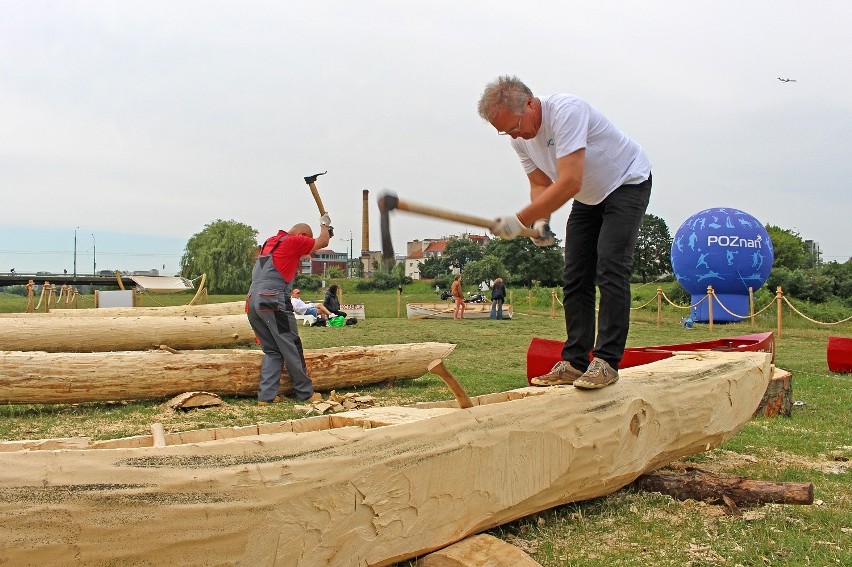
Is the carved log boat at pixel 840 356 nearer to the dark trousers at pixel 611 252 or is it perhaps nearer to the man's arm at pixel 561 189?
the dark trousers at pixel 611 252

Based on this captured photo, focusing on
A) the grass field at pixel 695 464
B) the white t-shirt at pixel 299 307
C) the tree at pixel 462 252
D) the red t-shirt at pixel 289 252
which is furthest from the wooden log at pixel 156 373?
the tree at pixel 462 252

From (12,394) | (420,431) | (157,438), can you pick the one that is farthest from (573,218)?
(12,394)

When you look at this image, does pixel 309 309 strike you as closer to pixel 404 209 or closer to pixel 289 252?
pixel 289 252

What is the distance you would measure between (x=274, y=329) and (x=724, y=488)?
470 cm

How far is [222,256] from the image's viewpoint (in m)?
55.2

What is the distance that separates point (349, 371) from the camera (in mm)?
8227

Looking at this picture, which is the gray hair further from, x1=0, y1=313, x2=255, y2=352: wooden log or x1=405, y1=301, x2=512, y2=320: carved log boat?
x1=405, y1=301, x2=512, y2=320: carved log boat

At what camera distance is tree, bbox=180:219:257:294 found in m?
54.1

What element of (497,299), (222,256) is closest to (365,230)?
(497,299)

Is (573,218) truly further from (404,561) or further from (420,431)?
(404,561)

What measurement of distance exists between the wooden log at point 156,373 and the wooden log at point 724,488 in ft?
14.8

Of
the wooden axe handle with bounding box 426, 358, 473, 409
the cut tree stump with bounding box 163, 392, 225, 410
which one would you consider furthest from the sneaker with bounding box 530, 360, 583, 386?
the cut tree stump with bounding box 163, 392, 225, 410

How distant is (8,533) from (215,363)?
554 cm

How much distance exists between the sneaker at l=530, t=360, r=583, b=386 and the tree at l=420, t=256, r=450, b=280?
59.3 m
